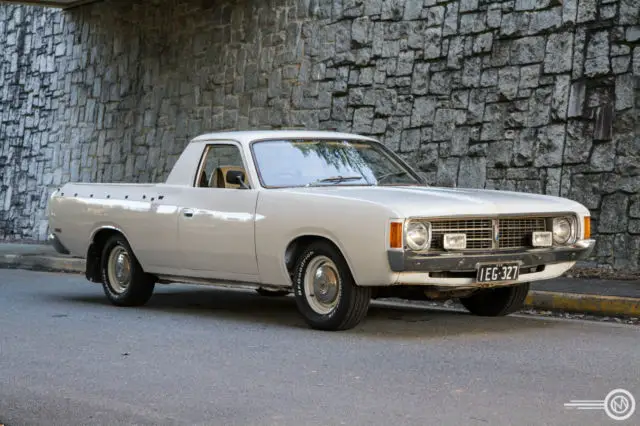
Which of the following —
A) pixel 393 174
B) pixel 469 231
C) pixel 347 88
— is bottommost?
pixel 469 231

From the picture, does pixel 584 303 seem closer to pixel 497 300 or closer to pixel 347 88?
pixel 497 300

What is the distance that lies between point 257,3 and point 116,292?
9727 millimetres

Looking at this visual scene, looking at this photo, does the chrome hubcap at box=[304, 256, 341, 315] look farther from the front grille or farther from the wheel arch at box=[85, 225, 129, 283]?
the wheel arch at box=[85, 225, 129, 283]

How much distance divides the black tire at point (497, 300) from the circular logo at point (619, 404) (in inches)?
128

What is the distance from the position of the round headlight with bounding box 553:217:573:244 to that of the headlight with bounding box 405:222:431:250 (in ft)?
4.09

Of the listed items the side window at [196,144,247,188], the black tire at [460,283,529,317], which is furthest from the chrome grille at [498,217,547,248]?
the side window at [196,144,247,188]

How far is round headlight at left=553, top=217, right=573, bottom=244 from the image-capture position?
8492 millimetres

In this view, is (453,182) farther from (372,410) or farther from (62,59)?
(62,59)

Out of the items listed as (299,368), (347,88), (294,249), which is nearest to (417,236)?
(294,249)

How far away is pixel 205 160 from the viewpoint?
32.0 feet

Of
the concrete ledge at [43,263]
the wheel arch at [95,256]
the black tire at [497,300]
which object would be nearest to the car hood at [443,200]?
the black tire at [497,300]

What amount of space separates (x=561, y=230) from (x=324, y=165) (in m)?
1.98

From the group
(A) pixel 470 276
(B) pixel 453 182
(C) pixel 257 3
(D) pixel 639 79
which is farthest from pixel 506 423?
(C) pixel 257 3

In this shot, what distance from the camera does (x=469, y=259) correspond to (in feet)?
25.8
